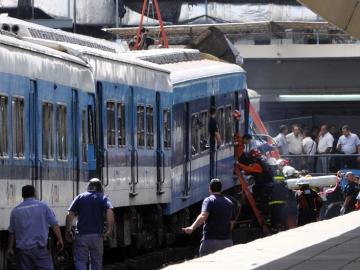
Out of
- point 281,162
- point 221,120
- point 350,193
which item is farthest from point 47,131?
point 281,162

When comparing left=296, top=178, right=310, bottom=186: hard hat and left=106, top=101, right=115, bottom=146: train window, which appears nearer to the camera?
left=106, top=101, right=115, bottom=146: train window

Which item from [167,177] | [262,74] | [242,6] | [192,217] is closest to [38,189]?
[167,177]

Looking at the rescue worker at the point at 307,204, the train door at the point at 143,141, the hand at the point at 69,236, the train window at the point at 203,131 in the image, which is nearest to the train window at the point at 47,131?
the hand at the point at 69,236

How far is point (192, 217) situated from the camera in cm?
3347

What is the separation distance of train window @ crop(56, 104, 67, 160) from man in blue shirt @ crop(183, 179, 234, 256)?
1843 millimetres

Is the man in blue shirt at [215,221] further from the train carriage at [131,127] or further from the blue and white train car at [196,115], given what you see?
the blue and white train car at [196,115]

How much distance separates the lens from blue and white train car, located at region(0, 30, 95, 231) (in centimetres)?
1952

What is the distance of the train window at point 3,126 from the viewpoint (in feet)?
62.8

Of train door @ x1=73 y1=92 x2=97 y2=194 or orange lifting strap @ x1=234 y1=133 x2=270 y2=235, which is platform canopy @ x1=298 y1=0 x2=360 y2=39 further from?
orange lifting strap @ x1=234 y1=133 x2=270 y2=235

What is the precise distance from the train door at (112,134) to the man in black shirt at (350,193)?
9.90 meters

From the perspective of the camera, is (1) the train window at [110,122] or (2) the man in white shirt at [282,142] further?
(2) the man in white shirt at [282,142]

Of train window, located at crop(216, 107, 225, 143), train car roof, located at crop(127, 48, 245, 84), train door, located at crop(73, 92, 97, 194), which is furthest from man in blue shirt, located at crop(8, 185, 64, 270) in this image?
train window, located at crop(216, 107, 225, 143)

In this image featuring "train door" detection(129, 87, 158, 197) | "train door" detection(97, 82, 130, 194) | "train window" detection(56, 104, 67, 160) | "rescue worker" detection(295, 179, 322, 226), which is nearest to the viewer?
"train window" detection(56, 104, 67, 160)

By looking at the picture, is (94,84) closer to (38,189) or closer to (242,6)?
(38,189)
